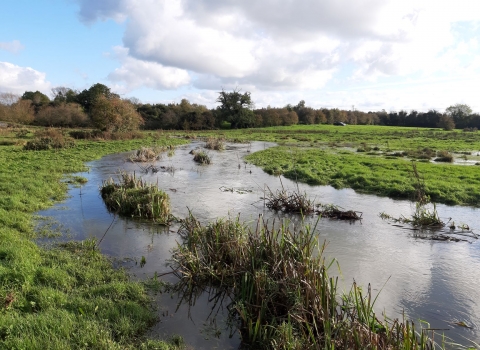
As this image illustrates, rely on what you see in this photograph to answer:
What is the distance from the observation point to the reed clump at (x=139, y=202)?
12.5 metres

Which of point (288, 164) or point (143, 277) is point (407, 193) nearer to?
point (288, 164)

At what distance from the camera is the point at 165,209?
12656 millimetres

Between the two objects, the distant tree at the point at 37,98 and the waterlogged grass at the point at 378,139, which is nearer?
the waterlogged grass at the point at 378,139

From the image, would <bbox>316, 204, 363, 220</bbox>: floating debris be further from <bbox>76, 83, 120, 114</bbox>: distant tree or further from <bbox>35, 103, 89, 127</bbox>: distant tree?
<bbox>76, 83, 120, 114</bbox>: distant tree

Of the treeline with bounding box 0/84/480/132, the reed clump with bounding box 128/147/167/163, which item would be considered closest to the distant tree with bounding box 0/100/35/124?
the treeline with bounding box 0/84/480/132

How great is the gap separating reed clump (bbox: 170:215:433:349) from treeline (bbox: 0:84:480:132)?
41.7m

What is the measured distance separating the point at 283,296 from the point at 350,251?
458 cm

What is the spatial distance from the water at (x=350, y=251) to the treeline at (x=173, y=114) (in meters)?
31.4

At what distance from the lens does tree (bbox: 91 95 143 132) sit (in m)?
44.6

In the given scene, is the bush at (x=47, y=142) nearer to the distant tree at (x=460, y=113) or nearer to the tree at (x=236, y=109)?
the tree at (x=236, y=109)

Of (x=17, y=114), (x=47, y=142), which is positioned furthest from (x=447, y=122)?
(x=17, y=114)

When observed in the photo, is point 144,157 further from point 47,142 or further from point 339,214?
point 339,214

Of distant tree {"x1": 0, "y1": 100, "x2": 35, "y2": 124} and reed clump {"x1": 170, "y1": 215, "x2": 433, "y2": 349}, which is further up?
distant tree {"x1": 0, "y1": 100, "x2": 35, "y2": 124}

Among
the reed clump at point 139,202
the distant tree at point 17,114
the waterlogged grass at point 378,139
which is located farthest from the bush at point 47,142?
the distant tree at point 17,114
